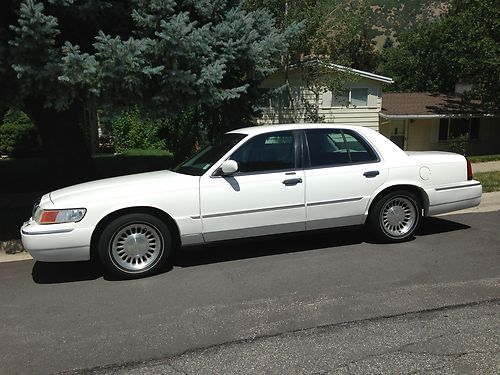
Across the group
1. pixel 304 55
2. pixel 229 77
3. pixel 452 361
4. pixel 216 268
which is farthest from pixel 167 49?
pixel 304 55

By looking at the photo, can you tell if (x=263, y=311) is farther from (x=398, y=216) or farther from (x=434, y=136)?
(x=434, y=136)

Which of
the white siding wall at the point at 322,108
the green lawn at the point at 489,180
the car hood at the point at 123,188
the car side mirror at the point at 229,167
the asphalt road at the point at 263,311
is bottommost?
the asphalt road at the point at 263,311

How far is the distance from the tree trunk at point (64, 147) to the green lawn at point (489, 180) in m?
8.34

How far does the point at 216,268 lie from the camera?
5.68m

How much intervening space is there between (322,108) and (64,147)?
12.3 m

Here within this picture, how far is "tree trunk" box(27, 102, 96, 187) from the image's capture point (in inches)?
406

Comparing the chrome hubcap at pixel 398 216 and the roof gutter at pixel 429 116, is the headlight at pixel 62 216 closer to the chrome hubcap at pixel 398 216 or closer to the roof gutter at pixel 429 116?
the chrome hubcap at pixel 398 216

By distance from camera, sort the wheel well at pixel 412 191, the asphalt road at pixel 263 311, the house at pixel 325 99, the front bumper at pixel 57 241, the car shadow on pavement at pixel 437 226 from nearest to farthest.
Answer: the asphalt road at pixel 263 311 < the front bumper at pixel 57 241 < the wheel well at pixel 412 191 < the car shadow on pavement at pixel 437 226 < the house at pixel 325 99

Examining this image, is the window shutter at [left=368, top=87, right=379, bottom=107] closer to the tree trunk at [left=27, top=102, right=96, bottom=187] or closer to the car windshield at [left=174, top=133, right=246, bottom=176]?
the tree trunk at [left=27, top=102, right=96, bottom=187]

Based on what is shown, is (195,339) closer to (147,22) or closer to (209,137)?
(147,22)

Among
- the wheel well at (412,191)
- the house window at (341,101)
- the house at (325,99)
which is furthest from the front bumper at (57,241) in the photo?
the house window at (341,101)

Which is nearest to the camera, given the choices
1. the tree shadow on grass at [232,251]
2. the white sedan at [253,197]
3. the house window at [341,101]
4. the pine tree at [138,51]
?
the white sedan at [253,197]

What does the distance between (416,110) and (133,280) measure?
67.6ft

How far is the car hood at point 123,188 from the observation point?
209 inches
